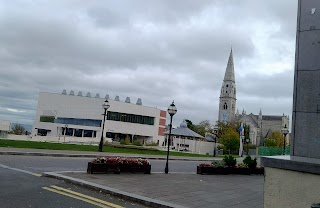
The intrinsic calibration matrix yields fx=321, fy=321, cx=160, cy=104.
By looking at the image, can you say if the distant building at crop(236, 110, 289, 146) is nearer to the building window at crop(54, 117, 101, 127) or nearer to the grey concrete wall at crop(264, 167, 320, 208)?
the building window at crop(54, 117, 101, 127)

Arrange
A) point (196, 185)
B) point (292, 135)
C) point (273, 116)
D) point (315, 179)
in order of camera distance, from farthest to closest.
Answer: point (273, 116)
point (196, 185)
point (292, 135)
point (315, 179)

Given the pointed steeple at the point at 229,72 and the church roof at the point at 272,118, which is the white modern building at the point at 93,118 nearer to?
the pointed steeple at the point at 229,72

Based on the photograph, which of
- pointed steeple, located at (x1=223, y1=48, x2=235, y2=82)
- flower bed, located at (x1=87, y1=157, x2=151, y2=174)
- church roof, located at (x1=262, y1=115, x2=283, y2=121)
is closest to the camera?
flower bed, located at (x1=87, y1=157, x2=151, y2=174)

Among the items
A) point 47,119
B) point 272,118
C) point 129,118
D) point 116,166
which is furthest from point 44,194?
point 272,118

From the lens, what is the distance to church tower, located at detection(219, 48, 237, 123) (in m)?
154

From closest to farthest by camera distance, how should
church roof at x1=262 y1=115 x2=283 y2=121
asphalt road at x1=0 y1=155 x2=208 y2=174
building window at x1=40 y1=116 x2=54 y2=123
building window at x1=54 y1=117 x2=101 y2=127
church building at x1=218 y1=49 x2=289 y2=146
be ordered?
asphalt road at x1=0 y1=155 x2=208 y2=174
building window at x1=54 y1=117 x2=101 y2=127
building window at x1=40 y1=116 x2=54 y2=123
church building at x1=218 y1=49 x2=289 y2=146
church roof at x1=262 y1=115 x2=283 y2=121

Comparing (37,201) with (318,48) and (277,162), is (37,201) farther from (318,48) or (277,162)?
(318,48)

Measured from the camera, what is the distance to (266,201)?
21.3 feet

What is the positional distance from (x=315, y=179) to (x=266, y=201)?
109cm

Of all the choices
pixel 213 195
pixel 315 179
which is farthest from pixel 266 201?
pixel 213 195

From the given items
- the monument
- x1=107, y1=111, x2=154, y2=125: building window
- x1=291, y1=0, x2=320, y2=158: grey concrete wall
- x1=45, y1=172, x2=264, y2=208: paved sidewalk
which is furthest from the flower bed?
x1=107, y1=111, x2=154, y2=125: building window

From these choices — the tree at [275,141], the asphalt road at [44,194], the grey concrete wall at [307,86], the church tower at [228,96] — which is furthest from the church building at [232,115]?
the grey concrete wall at [307,86]

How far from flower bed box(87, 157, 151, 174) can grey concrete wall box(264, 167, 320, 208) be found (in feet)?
28.9

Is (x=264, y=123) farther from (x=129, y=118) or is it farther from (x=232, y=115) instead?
(x=129, y=118)
